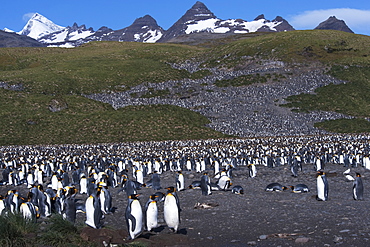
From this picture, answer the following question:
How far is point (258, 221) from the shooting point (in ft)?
32.1

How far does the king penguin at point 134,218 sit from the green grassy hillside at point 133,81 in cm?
3425

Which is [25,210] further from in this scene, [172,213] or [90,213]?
[172,213]

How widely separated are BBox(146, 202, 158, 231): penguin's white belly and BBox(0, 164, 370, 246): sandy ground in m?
0.19

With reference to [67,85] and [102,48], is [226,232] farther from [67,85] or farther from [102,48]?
[102,48]

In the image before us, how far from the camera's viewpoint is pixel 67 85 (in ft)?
203

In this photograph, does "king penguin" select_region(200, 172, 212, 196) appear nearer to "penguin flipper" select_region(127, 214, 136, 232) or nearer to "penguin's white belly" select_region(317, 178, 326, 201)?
"penguin's white belly" select_region(317, 178, 326, 201)

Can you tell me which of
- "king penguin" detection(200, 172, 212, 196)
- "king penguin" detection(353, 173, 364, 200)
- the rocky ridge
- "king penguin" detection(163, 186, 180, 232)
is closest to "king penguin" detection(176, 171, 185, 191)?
"king penguin" detection(200, 172, 212, 196)

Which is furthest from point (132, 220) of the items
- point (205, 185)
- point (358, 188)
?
point (358, 188)

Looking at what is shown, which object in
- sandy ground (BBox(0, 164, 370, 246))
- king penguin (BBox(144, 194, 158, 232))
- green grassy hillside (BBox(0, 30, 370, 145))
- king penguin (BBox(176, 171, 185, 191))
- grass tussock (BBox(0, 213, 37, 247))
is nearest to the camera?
grass tussock (BBox(0, 213, 37, 247))

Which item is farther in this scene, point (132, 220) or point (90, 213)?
point (90, 213)

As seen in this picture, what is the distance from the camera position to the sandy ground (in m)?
8.12

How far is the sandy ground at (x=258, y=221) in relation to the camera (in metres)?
8.12

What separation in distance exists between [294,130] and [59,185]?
111 feet

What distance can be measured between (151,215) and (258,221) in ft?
8.74
